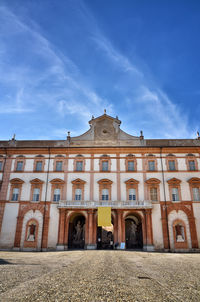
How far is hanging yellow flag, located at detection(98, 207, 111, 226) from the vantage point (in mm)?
28470

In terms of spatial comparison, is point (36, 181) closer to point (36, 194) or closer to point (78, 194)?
point (36, 194)

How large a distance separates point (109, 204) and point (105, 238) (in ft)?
43.4

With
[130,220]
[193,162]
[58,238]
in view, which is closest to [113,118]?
[193,162]

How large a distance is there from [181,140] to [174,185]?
25.6ft

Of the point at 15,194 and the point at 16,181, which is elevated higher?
the point at 16,181

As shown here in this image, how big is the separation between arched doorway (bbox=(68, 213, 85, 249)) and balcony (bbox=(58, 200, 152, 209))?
2.66 m

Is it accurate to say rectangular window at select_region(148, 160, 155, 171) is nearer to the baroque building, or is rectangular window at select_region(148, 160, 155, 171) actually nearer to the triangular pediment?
the baroque building

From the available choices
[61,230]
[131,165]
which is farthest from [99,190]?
[61,230]

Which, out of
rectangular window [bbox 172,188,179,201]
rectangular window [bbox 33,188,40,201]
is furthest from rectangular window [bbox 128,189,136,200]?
rectangular window [bbox 33,188,40,201]

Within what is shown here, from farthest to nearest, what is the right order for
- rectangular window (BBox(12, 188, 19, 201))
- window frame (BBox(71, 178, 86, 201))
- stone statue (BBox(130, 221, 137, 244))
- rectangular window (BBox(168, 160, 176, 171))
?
stone statue (BBox(130, 221, 137, 244)) < rectangular window (BBox(168, 160, 176, 171)) < rectangular window (BBox(12, 188, 19, 201)) < window frame (BBox(71, 178, 86, 201))

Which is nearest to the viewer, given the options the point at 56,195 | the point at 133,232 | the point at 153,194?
the point at 153,194

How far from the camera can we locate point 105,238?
4006 cm

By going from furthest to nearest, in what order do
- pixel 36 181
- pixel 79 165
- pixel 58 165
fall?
pixel 58 165
pixel 79 165
pixel 36 181

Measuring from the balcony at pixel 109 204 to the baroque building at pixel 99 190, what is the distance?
132 millimetres
